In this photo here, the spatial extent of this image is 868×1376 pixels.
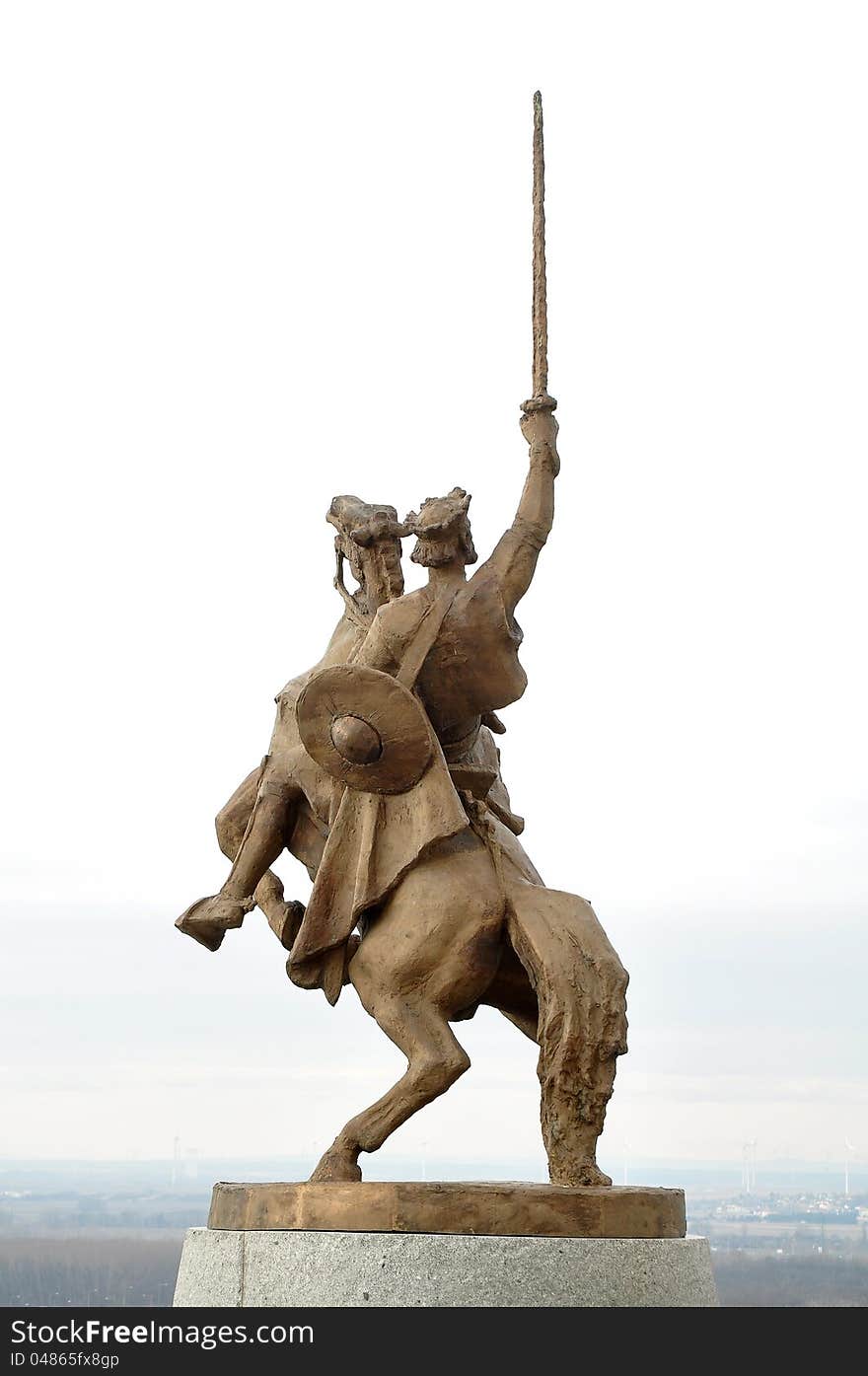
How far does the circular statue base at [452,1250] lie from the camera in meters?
6.55

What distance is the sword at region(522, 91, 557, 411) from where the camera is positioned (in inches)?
305

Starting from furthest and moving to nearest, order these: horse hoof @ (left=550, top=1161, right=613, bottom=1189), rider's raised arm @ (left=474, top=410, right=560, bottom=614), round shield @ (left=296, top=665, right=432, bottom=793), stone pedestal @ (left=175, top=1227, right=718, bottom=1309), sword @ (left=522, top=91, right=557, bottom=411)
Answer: sword @ (left=522, top=91, right=557, bottom=411), rider's raised arm @ (left=474, top=410, right=560, bottom=614), round shield @ (left=296, top=665, right=432, bottom=793), horse hoof @ (left=550, top=1161, right=613, bottom=1189), stone pedestal @ (left=175, top=1227, right=718, bottom=1309)

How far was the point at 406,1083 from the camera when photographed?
7.15m

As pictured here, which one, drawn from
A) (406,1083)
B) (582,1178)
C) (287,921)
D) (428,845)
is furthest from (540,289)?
(582,1178)

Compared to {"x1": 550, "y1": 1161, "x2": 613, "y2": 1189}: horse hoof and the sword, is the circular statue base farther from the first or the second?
the sword

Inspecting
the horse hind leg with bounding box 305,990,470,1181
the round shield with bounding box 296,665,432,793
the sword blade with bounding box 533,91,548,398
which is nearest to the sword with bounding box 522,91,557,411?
the sword blade with bounding box 533,91,548,398

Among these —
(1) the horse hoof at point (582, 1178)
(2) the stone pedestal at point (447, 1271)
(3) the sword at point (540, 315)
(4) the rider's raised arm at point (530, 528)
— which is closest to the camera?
(2) the stone pedestal at point (447, 1271)

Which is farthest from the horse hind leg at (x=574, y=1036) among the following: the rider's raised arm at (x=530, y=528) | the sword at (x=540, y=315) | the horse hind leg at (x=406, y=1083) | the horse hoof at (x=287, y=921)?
the sword at (x=540, y=315)

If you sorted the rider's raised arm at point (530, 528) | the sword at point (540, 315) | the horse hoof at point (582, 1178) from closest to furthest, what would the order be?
the horse hoof at point (582, 1178) → the rider's raised arm at point (530, 528) → the sword at point (540, 315)

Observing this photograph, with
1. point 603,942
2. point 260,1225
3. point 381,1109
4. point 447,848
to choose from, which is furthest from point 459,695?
point 260,1225

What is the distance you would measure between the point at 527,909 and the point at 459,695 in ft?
2.91

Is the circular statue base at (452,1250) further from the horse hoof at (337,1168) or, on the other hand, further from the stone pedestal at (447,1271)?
the horse hoof at (337,1168)

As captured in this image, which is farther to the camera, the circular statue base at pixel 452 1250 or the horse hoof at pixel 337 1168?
the horse hoof at pixel 337 1168
